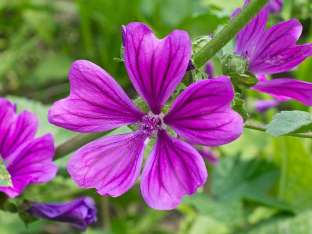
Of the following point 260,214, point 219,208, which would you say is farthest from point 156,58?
point 260,214

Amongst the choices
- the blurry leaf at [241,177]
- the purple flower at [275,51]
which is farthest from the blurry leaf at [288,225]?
the purple flower at [275,51]

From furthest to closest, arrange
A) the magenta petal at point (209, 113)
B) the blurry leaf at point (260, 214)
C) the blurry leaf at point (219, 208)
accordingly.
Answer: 1. the blurry leaf at point (260, 214)
2. the blurry leaf at point (219, 208)
3. the magenta petal at point (209, 113)

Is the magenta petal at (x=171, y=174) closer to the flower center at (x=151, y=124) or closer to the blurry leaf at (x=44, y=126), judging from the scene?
the flower center at (x=151, y=124)

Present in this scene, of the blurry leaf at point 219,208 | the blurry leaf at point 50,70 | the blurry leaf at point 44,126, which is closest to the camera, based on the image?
the blurry leaf at point 44,126

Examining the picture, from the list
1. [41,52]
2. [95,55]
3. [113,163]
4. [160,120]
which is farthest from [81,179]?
[41,52]

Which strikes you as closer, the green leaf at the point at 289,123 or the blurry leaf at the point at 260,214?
the green leaf at the point at 289,123

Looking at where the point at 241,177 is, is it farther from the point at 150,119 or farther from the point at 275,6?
the point at 150,119

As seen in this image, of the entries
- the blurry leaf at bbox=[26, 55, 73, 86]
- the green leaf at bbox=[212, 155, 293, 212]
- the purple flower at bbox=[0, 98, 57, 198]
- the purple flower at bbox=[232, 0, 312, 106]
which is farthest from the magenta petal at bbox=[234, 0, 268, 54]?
the blurry leaf at bbox=[26, 55, 73, 86]
